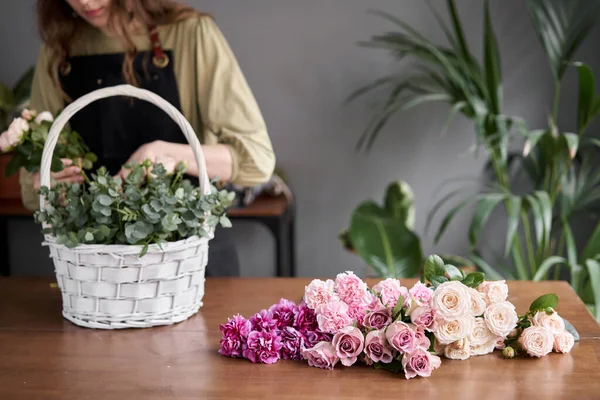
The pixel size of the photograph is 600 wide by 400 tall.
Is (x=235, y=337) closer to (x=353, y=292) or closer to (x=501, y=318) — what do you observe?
(x=353, y=292)

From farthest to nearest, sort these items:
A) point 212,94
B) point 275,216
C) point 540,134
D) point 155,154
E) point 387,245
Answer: point 275,216
point 387,245
point 540,134
point 212,94
point 155,154

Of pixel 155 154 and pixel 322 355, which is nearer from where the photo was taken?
pixel 322 355

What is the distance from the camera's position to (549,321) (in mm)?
1247

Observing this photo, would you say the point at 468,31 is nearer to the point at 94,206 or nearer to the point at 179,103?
the point at 179,103

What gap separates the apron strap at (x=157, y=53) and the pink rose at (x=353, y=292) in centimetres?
103

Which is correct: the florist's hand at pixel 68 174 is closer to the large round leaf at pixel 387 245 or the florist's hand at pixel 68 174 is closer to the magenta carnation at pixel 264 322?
the magenta carnation at pixel 264 322

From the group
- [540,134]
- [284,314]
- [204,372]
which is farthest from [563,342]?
[540,134]

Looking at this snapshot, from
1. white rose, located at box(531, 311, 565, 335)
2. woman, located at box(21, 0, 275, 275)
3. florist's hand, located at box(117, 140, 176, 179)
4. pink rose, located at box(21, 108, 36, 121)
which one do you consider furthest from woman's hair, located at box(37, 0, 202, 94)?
white rose, located at box(531, 311, 565, 335)

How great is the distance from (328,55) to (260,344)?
2436 mm

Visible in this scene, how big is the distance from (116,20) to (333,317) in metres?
1.16

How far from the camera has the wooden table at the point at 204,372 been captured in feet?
3.65

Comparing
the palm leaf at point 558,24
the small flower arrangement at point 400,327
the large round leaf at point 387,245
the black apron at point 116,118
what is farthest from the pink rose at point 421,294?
the palm leaf at point 558,24

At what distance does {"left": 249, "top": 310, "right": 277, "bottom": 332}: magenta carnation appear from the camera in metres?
1.25

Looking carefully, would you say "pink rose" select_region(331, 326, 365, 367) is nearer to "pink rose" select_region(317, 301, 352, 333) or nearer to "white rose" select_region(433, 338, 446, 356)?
"pink rose" select_region(317, 301, 352, 333)
